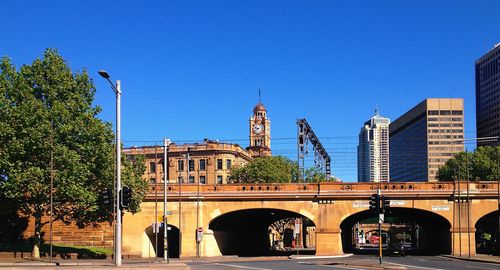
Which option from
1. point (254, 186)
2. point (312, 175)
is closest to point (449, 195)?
point (254, 186)

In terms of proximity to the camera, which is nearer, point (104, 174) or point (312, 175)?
point (104, 174)

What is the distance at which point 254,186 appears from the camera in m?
66.2

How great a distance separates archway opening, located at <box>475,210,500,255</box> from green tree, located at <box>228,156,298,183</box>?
32989 mm

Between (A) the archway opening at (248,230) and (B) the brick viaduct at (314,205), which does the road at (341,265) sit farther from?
(A) the archway opening at (248,230)

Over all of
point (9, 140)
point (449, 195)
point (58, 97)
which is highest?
point (58, 97)

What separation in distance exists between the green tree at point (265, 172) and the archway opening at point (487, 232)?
108 feet

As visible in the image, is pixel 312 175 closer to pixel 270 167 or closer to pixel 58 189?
pixel 270 167

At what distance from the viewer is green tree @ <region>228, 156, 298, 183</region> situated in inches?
4309

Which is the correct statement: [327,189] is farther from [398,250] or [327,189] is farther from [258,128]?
[258,128]

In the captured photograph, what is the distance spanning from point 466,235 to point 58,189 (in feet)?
131

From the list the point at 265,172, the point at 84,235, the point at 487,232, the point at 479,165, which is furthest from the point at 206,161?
the point at 84,235

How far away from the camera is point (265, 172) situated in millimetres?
109562

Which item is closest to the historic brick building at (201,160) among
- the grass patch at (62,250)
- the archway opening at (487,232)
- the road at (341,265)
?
the archway opening at (487,232)

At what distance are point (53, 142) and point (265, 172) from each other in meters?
64.2
